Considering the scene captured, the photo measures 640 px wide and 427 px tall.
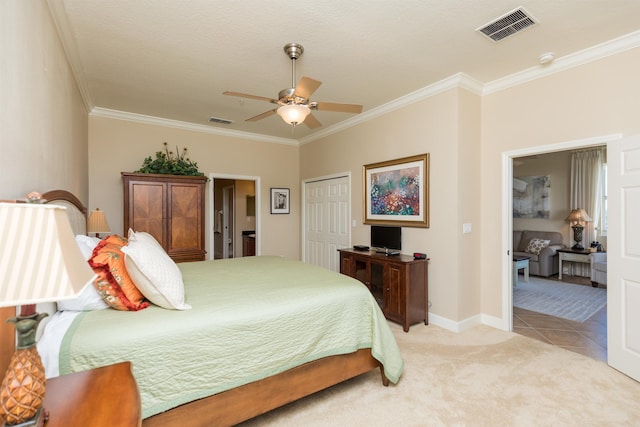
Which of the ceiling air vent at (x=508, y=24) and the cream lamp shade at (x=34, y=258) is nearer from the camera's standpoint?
the cream lamp shade at (x=34, y=258)

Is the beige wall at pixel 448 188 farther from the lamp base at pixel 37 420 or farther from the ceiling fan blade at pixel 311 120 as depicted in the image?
A: the lamp base at pixel 37 420

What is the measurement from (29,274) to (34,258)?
4cm

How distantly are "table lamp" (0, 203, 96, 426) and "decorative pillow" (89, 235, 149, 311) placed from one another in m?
0.89

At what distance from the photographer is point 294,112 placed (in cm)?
248

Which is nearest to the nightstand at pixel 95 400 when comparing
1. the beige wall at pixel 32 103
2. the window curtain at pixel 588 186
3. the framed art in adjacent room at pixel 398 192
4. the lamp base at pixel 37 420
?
the lamp base at pixel 37 420

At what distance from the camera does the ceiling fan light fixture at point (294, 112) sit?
247 centimetres

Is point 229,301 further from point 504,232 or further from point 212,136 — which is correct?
point 212,136

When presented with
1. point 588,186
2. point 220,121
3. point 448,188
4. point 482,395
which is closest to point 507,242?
point 448,188

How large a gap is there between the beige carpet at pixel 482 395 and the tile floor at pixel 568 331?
25 centimetres

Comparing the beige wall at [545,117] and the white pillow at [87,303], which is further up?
the beige wall at [545,117]

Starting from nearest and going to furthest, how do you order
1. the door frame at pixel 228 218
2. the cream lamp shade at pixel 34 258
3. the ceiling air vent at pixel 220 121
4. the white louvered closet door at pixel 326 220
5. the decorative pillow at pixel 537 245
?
the cream lamp shade at pixel 34 258 → the ceiling air vent at pixel 220 121 → the white louvered closet door at pixel 326 220 → the decorative pillow at pixel 537 245 → the door frame at pixel 228 218

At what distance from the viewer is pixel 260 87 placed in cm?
358

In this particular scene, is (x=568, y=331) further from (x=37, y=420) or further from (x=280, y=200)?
(x=280, y=200)

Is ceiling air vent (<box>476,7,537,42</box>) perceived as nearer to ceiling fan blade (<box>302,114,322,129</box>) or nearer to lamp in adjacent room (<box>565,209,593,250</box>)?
ceiling fan blade (<box>302,114,322,129</box>)
